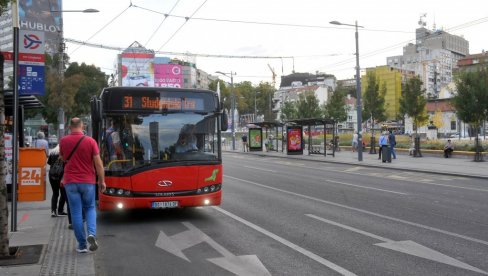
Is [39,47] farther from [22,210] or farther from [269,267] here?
[269,267]

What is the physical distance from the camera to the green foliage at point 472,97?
27.7 metres

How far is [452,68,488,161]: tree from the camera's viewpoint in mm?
27672

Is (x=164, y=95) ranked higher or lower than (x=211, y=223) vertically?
higher

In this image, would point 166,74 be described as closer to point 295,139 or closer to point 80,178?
point 295,139

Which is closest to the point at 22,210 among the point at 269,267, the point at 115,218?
the point at 115,218

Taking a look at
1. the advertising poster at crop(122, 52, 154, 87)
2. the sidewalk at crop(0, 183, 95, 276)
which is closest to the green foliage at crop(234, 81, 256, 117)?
the advertising poster at crop(122, 52, 154, 87)

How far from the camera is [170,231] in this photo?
8602 millimetres

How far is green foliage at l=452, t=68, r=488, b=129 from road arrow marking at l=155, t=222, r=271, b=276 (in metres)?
23.4

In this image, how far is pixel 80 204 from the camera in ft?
22.3

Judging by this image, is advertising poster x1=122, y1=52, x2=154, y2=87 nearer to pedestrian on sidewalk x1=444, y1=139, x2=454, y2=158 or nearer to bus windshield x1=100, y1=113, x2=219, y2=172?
pedestrian on sidewalk x1=444, y1=139, x2=454, y2=158

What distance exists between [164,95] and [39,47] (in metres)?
2.39

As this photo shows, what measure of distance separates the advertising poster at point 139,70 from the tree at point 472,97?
5461 cm

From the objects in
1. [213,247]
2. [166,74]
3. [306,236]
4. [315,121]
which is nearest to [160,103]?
[213,247]

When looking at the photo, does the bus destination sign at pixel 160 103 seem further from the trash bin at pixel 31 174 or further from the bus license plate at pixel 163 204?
the trash bin at pixel 31 174
